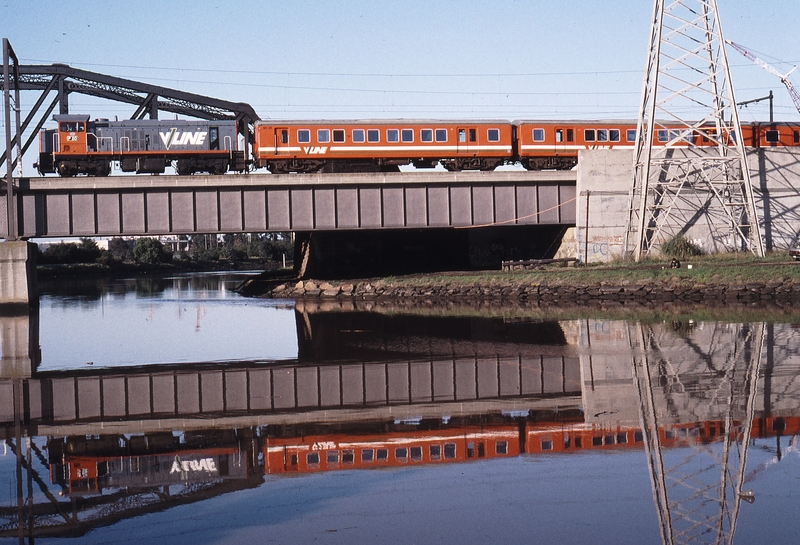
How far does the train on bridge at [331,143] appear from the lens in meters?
42.2

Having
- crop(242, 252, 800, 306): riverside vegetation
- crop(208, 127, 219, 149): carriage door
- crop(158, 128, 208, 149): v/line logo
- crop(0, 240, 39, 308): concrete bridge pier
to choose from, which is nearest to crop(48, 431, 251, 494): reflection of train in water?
crop(242, 252, 800, 306): riverside vegetation

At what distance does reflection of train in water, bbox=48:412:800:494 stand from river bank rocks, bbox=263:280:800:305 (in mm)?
22034

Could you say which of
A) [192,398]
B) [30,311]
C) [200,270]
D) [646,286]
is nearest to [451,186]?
[646,286]

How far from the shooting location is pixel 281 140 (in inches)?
1658

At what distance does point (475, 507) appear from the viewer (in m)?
7.64

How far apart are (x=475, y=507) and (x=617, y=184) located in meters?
36.5

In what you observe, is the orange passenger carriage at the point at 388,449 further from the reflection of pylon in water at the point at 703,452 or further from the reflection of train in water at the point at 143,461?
the reflection of pylon in water at the point at 703,452

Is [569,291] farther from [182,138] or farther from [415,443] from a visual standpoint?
Answer: [415,443]

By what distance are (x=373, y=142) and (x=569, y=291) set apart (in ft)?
43.1

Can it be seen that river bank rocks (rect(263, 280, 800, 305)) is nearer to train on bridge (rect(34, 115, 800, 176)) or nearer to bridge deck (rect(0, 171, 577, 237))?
bridge deck (rect(0, 171, 577, 237))

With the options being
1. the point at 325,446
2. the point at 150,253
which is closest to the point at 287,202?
the point at 325,446

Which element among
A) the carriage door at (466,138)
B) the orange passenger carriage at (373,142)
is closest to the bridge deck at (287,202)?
the orange passenger carriage at (373,142)

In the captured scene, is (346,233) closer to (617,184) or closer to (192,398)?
(617,184)

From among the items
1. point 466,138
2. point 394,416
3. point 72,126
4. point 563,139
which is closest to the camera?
point 394,416
